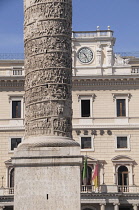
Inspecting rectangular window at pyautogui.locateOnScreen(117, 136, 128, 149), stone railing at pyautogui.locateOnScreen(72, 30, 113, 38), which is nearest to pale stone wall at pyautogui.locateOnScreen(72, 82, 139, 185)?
rectangular window at pyautogui.locateOnScreen(117, 136, 128, 149)

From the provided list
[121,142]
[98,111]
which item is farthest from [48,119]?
[98,111]

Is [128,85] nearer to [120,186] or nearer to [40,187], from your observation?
[120,186]

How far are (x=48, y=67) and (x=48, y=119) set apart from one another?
1379mm

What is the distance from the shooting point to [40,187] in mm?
14625

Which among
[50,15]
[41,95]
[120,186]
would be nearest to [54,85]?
[41,95]

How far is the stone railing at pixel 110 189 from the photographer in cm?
2978

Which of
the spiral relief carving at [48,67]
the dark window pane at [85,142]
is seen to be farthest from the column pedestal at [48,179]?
the dark window pane at [85,142]

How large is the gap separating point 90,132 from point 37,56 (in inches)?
629

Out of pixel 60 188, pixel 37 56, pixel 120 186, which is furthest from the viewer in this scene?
pixel 120 186

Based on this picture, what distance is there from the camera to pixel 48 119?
15219 mm

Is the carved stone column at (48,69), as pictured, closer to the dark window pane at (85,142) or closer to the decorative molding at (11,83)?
the dark window pane at (85,142)

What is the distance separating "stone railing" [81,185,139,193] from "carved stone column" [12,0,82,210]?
14.8 m

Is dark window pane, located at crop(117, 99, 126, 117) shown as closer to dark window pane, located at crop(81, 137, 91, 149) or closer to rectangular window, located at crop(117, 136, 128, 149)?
rectangular window, located at crop(117, 136, 128, 149)

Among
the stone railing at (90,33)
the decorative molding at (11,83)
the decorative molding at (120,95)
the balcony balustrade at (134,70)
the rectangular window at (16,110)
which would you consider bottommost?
the rectangular window at (16,110)
